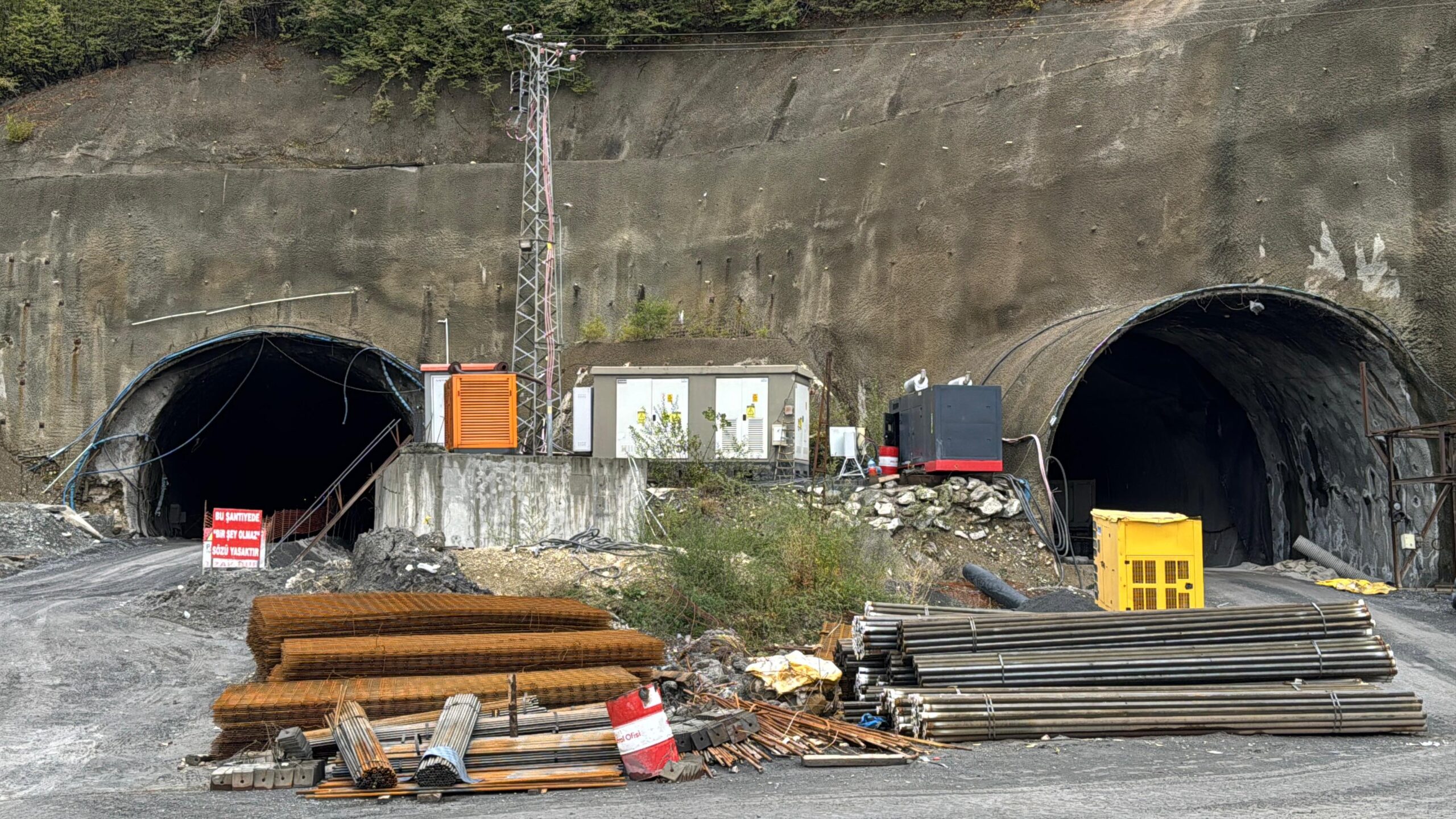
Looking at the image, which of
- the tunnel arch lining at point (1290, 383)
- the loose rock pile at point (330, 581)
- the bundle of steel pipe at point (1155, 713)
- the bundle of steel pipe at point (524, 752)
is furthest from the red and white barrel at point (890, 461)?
the bundle of steel pipe at point (524, 752)

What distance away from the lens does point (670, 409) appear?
23.5 meters

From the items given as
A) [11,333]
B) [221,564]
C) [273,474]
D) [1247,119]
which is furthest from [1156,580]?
[273,474]

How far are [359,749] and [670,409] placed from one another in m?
14.7

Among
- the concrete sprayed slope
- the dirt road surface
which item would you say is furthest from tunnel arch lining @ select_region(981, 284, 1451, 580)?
the dirt road surface

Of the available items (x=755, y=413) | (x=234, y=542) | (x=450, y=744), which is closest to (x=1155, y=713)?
(x=450, y=744)

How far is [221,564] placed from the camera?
20.3 meters

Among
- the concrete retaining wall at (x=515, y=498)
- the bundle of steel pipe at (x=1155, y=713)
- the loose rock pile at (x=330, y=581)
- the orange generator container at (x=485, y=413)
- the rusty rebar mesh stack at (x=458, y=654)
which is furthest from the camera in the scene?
the orange generator container at (x=485, y=413)

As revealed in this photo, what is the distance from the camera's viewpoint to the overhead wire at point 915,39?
27.7 meters

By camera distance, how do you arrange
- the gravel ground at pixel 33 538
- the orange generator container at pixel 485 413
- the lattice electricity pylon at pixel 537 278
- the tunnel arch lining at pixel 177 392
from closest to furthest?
the orange generator container at pixel 485 413
the gravel ground at pixel 33 538
the lattice electricity pylon at pixel 537 278
the tunnel arch lining at pixel 177 392

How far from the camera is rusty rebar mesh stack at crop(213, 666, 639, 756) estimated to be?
32.6ft

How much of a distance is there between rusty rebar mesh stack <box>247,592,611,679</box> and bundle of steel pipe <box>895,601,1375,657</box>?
4235 mm

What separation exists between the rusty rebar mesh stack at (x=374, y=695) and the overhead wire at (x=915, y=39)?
2111 cm

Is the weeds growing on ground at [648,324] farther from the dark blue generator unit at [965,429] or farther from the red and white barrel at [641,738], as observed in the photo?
the red and white barrel at [641,738]

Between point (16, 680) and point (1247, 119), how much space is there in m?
23.0
